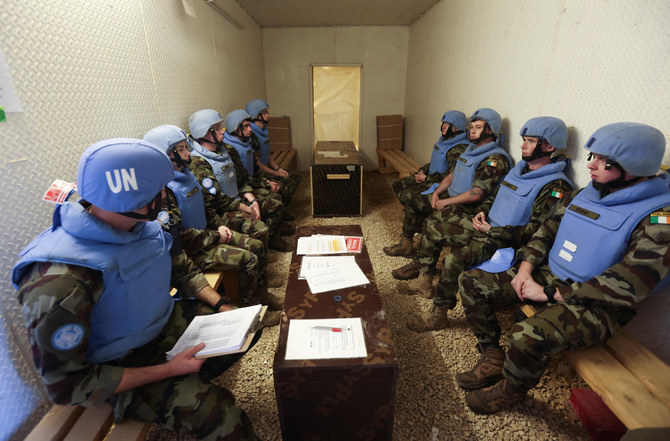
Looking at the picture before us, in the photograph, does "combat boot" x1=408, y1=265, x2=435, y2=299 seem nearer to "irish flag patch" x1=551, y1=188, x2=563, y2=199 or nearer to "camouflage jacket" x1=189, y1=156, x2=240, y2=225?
"irish flag patch" x1=551, y1=188, x2=563, y2=199

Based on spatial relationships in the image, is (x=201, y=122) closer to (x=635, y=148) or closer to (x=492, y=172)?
(x=492, y=172)

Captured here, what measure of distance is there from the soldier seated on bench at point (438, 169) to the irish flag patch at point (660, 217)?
6.30ft

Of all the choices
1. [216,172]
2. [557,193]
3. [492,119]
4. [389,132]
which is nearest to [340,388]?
Result: [557,193]

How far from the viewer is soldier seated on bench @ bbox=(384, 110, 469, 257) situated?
333cm

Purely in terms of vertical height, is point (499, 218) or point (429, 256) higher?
point (499, 218)

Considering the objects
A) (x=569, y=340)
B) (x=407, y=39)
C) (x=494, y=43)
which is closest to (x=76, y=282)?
(x=569, y=340)

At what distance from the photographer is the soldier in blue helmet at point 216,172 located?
265 cm

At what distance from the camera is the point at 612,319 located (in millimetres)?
1470

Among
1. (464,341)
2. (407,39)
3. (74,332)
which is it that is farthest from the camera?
(407,39)

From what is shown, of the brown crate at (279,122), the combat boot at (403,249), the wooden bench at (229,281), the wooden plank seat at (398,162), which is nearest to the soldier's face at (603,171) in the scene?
the combat boot at (403,249)

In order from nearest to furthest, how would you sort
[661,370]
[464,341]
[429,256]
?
[661,370] < [464,341] < [429,256]

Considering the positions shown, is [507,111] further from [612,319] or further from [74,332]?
[74,332]

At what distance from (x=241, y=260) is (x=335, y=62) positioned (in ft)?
17.1

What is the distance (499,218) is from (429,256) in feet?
2.03
